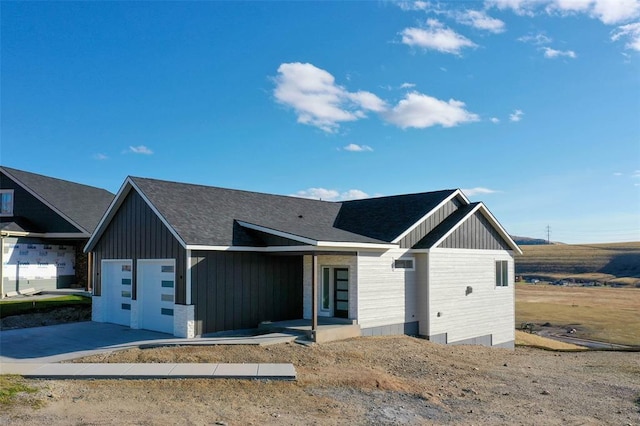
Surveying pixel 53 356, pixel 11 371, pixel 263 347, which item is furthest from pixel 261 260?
pixel 11 371

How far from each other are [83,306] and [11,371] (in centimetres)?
1087

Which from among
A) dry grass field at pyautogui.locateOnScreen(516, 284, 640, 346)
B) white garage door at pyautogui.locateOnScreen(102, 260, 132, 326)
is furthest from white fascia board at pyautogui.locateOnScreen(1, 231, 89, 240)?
dry grass field at pyautogui.locateOnScreen(516, 284, 640, 346)

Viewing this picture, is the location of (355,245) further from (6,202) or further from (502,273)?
(6,202)

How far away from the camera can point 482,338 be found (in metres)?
21.2

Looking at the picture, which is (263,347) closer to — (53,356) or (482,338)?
(53,356)

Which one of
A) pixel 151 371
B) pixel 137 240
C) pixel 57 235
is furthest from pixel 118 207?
pixel 57 235

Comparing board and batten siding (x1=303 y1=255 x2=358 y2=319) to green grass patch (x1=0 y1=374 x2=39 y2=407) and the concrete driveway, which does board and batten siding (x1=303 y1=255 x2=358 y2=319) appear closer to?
the concrete driveway

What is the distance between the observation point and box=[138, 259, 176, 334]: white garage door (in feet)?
53.2

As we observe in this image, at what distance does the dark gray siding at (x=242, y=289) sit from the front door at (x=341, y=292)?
134cm

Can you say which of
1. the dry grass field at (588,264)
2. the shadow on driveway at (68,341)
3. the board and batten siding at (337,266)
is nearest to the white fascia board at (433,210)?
the board and batten siding at (337,266)

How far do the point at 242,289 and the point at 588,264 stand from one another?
108914mm

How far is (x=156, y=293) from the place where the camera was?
54.9 feet

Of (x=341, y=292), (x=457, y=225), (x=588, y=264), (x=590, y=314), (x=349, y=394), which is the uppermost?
(x=457, y=225)

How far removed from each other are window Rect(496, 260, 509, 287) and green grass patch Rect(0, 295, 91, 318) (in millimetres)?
17575
